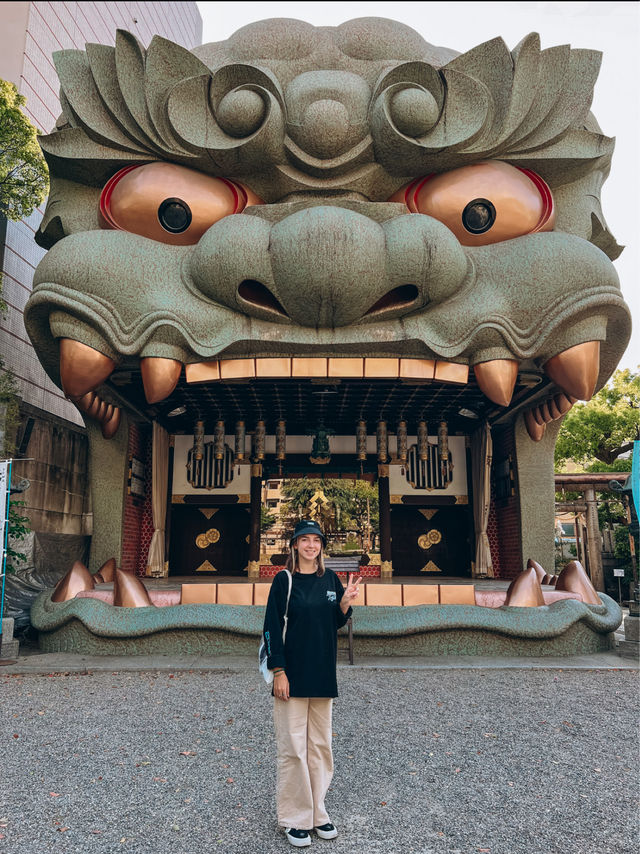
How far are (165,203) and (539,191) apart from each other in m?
4.83

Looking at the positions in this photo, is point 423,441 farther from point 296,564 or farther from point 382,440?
point 296,564

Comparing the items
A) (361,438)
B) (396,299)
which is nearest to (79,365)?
(396,299)

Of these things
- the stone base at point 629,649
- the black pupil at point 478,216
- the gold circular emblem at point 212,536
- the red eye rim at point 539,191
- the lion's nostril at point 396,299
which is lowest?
the stone base at point 629,649

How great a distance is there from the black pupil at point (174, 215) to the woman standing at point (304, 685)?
564 centimetres

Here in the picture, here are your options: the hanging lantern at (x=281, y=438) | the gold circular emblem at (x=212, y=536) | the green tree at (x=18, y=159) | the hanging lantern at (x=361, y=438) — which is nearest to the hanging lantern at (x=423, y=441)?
the hanging lantern at (x=361, y=438)

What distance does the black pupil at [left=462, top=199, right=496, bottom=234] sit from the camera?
7.14 m

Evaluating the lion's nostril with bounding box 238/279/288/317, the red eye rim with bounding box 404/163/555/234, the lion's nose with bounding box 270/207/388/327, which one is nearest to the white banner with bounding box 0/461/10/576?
the lion's nostril with bounding box 238/279/288/317

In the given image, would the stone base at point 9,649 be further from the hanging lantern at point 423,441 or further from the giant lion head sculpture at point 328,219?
the hanging lantern at point 423,441

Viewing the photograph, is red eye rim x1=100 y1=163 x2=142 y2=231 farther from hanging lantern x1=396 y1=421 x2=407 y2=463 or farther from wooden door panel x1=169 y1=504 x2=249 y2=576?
wooden door panel x1=169 y1=504 x2=249 y2=576

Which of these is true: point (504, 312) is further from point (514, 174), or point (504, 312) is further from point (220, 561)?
point (220, 561)

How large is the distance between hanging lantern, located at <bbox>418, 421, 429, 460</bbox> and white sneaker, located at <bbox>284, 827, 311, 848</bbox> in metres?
7.97

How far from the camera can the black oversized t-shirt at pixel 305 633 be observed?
2.62 metres

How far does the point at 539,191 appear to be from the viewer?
7.40 meters

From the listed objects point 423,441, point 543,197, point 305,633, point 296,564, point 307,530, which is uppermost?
point 543,197
